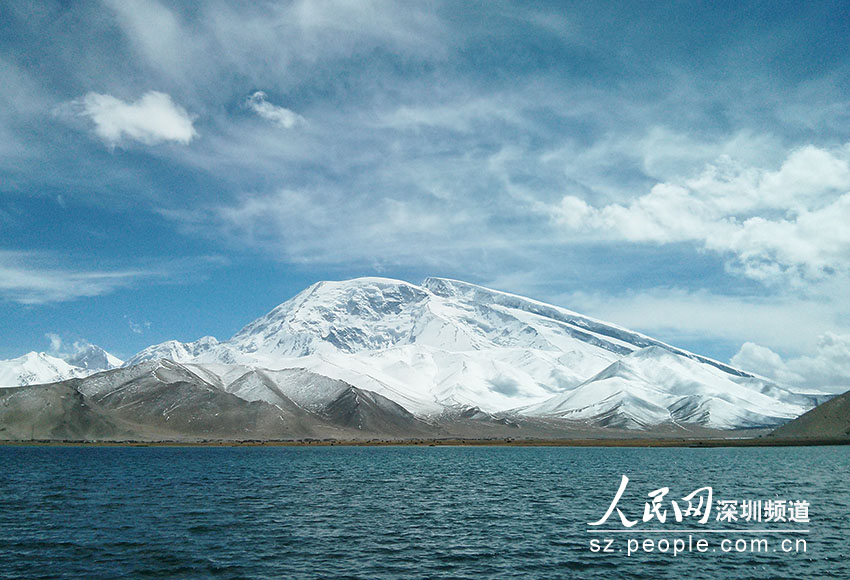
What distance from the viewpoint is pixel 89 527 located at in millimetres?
68812

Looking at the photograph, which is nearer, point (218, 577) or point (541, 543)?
point (218, 577)

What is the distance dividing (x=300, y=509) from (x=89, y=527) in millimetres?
25148

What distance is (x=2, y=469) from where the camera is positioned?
506 feet

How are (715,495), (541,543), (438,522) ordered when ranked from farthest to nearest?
(715,495) → (438,522) → (541,543)

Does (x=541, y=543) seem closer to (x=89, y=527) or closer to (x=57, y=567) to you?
(x=57, y=567)

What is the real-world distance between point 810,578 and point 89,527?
68257mm

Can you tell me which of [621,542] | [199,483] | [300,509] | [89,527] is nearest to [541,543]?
[621,542]

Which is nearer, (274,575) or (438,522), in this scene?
(274,575)

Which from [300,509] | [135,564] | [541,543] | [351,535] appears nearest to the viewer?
[135,564]

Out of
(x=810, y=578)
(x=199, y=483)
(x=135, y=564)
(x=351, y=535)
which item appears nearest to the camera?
(x=810, y=578)

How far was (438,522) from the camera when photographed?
243ft

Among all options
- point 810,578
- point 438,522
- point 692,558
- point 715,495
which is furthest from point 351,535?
point 715,495

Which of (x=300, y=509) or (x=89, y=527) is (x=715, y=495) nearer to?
(x=300, y=509)

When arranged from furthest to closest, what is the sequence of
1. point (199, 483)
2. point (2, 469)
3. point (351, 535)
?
1. point (2, 469)
2. point (199, 483)
3. point (351, 535)
